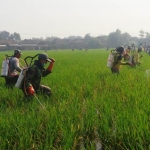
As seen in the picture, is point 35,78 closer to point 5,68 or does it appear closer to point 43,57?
point 43,57

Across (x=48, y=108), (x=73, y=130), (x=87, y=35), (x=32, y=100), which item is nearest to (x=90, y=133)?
(x=73, y=130)

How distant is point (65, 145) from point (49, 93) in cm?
235

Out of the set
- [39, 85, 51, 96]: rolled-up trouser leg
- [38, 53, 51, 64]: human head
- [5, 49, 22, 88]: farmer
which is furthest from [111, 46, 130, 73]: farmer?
[38, 53, 51, 64]: human head

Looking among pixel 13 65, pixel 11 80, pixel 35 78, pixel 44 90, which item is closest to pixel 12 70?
pixel 13 65

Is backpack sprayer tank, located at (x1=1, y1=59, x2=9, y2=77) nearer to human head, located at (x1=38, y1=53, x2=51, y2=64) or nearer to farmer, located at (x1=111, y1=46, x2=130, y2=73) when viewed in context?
human head, located at (x1=38, y1=53, x2=51, y2=64)

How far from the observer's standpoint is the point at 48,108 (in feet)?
10.6

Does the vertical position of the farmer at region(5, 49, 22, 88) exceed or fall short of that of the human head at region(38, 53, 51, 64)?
it falls short

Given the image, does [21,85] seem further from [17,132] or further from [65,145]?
[65,145]

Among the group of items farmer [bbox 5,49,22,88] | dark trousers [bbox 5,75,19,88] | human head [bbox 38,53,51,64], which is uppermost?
human head [bbox 38,53,51,64]

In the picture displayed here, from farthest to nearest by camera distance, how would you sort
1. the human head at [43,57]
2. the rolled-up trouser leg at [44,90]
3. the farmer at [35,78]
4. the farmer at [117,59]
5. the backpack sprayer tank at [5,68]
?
1. the farmer at [117,59]
2. the backpack sprayer tank at [5,68]
3. the rolled-up trouser leg at [44,90]
4. the human head at [43,57]
5. the farmer at [35,78]

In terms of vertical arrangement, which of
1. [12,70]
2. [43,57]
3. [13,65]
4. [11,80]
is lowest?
[11,80]

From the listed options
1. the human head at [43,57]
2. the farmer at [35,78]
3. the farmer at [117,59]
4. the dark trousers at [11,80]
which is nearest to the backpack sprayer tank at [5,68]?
the dark trousers at [11,80]

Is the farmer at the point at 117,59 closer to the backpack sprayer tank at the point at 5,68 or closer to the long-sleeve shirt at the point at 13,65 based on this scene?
the long-sleeve shirt at the point at 13,65

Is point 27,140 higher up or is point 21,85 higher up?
point 21,85
